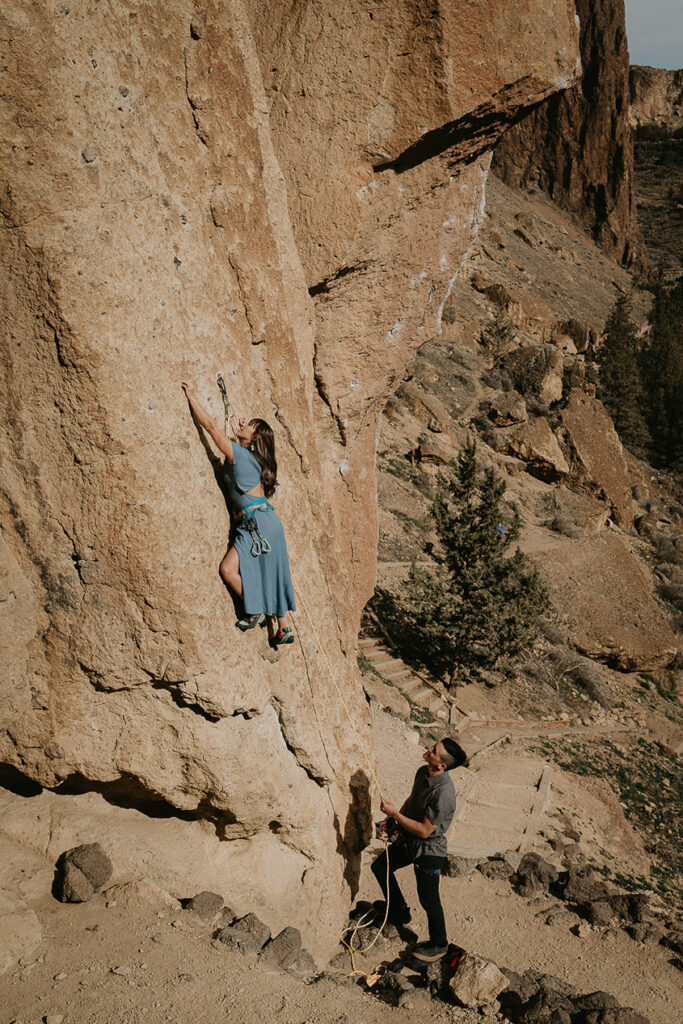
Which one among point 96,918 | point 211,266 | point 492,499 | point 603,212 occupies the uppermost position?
point 603,212

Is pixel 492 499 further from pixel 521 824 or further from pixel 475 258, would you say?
pixel 475 258

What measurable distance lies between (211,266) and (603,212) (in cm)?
6537

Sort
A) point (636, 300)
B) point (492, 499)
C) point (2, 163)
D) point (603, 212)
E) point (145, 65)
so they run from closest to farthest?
point (2, 163) < point (145, 65) < point (492, 499) < point (636, 300) < point (603, 212)

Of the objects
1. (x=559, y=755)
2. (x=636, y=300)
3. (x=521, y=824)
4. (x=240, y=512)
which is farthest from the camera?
(x=636, y=300)

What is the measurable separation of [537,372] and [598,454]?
625 centimetres

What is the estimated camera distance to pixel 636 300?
5759cm

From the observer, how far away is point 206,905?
197 inches

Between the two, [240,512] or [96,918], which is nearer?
[96,918]

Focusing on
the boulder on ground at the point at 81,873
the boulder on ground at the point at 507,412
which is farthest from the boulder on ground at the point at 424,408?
the boulder on ground at the point at 81,873

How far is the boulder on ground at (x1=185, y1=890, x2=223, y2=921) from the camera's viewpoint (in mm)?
4945

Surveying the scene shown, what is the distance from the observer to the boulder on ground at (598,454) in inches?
987

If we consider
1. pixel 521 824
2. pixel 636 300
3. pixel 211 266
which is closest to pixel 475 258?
pixel 636 300

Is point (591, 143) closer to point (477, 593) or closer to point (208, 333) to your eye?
point (477, 593)

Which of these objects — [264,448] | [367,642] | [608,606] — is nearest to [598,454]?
[608,606]
